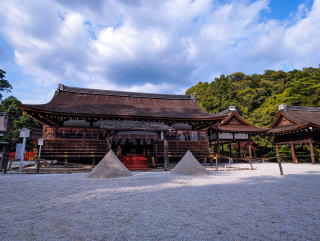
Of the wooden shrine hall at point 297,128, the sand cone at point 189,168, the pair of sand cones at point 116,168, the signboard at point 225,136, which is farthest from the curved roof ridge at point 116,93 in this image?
the sand cone at point 189,168

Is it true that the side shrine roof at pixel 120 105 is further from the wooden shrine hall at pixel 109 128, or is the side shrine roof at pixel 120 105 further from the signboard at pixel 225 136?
the signboard at pixel 225 136

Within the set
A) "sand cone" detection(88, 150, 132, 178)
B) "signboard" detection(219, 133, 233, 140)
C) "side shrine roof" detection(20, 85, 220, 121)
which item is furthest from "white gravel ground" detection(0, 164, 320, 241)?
"signboard" detection(219, 133, 233, 140)

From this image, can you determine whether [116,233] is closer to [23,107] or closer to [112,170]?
[112,170]

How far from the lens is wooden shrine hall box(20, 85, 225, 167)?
41.3ft

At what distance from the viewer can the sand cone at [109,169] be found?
8273mm

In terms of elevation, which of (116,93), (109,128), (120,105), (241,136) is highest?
(116,93)

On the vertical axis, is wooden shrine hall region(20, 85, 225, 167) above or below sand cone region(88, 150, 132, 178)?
above

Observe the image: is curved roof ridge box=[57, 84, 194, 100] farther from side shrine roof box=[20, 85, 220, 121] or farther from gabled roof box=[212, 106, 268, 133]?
gabled roof box=[212, 106, 268, 133]

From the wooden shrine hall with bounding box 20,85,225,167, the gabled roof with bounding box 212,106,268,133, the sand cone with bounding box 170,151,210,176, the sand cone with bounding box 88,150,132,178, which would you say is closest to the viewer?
the sand cone with bounding box 88,150,132,178

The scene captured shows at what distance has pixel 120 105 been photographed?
17.3 meters

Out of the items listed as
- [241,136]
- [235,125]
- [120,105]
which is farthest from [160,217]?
[235,125]

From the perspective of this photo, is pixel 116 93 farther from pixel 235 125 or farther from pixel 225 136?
pixel 235 125

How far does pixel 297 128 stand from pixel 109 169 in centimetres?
1877

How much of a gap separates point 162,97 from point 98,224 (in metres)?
18.8
